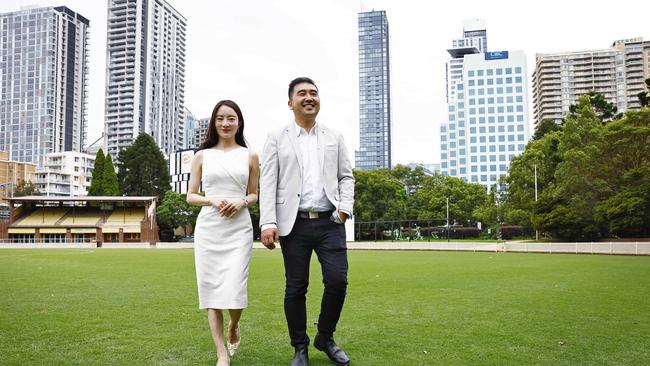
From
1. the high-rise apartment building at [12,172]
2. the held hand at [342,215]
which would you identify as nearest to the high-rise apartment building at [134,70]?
the high-rise apartment building at [12,172]

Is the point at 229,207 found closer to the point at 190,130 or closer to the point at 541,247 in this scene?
the point at 541,247

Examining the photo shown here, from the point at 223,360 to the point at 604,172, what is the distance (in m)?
32.7

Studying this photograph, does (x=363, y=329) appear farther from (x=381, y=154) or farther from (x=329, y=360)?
(x=381, y=154)

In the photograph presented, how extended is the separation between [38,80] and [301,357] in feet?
466

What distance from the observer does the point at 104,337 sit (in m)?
4.85

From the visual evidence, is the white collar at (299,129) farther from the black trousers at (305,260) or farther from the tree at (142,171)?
the tree at (142,171)

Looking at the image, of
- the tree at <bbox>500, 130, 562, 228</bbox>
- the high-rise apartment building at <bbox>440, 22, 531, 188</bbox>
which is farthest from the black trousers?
the high-rise apartment building at <bbox>440, 22, 531, 188</bbox>

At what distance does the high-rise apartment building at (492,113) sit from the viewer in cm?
10900

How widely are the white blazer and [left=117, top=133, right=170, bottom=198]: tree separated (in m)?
68.6

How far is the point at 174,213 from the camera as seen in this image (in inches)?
2458

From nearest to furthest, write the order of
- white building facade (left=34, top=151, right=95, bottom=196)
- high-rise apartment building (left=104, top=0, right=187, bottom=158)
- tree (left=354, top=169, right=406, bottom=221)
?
tree (left=354, top=169, right=406, bottom=221)
white building facade (left=34, top=151, right=95, bottom=196)
high-rise apartment building (left=104, top=0, right=187, bottom=158)

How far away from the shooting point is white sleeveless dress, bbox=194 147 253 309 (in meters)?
3.93

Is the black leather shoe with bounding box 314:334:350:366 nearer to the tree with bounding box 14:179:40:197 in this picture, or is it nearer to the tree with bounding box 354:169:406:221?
the tree with bounding box 354:169:406:221

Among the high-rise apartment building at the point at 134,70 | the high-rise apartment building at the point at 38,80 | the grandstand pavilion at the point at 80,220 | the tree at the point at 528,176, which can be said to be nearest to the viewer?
the tree at the point at 528,176
